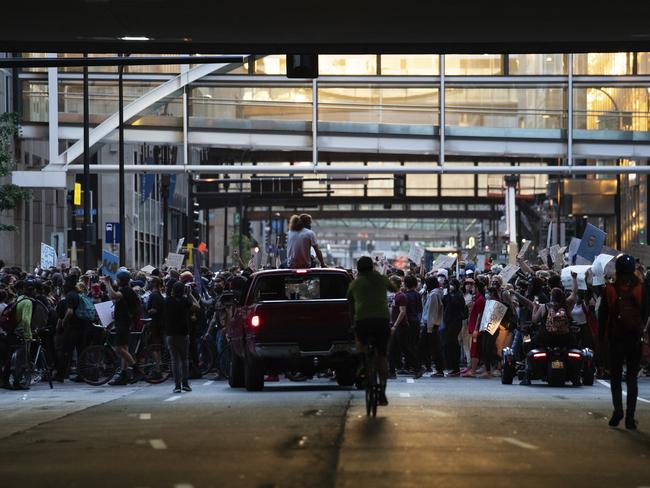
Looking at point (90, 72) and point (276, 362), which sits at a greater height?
point (90, 72)

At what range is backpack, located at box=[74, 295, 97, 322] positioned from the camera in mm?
28047

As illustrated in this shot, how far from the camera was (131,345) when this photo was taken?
29109 mm

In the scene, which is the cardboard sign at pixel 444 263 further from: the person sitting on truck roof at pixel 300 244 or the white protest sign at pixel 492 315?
the person sitting on truck roof at pixel 300 244

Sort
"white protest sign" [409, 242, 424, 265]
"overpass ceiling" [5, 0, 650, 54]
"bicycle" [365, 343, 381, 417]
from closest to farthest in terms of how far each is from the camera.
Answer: "bicycle" [365, 343, 381, 417]
"overpass ceiling" [5, 0, 650, 54]
"white protest sign" [409, 242, 424, 265]

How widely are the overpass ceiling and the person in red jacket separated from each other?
325 cm

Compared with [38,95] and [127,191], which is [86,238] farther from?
[127,191]

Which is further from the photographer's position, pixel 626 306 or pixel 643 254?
pixel 643 254

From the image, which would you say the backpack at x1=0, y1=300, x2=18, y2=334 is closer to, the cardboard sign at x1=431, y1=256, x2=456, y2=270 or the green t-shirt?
the green t-shirt

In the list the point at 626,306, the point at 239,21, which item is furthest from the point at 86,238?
the point at 626,306

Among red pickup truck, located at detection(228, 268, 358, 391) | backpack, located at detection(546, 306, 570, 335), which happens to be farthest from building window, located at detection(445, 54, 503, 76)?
red pickup truck, located at detection(228, 268, 358, 391)

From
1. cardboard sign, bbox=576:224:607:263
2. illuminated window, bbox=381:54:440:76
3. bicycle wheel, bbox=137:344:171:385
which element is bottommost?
bicycle wheel, bbox=137:344:171:385

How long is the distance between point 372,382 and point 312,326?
18.0ft

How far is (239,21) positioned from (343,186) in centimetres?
7441

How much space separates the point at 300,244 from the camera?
82.8ft
